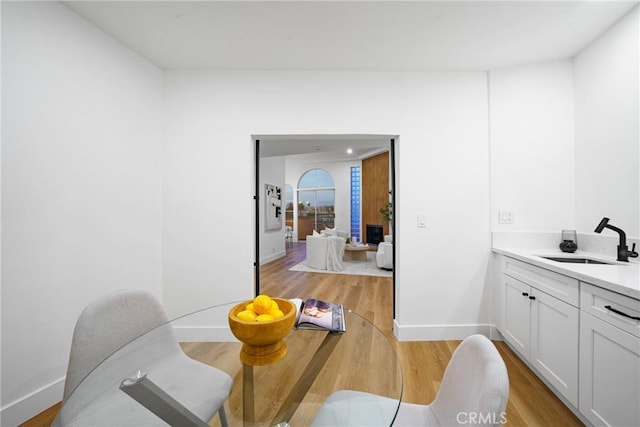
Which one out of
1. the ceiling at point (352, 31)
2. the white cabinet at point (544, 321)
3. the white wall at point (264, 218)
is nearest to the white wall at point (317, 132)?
the ceiling at point (352, 31)

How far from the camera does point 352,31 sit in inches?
77.2

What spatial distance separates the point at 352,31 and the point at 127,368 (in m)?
2.43

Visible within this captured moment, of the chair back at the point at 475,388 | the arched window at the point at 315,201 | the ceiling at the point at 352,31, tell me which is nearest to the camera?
the chair back at the point at 475,388

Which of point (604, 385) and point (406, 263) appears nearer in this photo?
point (604, 385)

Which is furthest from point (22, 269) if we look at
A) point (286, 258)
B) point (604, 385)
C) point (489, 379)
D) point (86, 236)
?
point (286, 258)

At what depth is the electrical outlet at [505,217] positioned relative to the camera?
2457 mm

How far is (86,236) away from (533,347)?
128 inches

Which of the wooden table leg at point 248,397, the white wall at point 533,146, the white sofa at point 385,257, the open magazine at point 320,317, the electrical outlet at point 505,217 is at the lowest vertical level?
the white sofa at point 385,257

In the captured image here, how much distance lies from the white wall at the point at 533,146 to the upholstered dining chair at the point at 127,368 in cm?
262

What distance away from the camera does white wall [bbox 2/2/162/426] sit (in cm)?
153

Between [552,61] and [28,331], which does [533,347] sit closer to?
[552,61]

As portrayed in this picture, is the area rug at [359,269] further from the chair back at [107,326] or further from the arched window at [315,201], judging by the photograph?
the chair back at [107,326]

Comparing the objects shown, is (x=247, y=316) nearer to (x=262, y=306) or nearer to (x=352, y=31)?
(x=262, y=306)

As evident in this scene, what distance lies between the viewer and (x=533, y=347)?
73.4 inches
